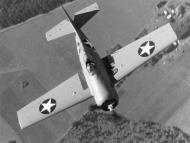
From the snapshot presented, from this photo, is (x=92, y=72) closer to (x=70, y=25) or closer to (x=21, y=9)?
(x=70, y=25)

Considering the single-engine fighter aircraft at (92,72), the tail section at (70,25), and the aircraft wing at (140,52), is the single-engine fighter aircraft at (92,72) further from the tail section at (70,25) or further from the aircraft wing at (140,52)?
the tail section at (70,25)

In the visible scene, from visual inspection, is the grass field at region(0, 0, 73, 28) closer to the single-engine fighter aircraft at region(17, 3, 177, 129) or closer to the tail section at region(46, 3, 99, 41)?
the tail section at region(46, 3, 99, 41)

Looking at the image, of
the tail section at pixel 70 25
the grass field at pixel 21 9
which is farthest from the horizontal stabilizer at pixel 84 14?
the grass field at pixel 21 9

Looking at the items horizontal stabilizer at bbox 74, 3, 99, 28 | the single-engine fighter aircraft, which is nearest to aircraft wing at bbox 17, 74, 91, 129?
the single-engine fighter aircraft

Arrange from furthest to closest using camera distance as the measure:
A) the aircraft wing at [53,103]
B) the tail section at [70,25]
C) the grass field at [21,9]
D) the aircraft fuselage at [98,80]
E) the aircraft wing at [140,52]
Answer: the grass field at [21,9], the tail section at [70,25], the aircraft wing at [140,52], the aircraft wing at [53,103], the aircraft fuselage at [98,80]

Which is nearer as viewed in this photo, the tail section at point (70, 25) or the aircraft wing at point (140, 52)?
the aircraft wing at point (140, 52)

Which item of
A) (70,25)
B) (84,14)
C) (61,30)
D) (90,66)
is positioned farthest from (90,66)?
(84,14)
